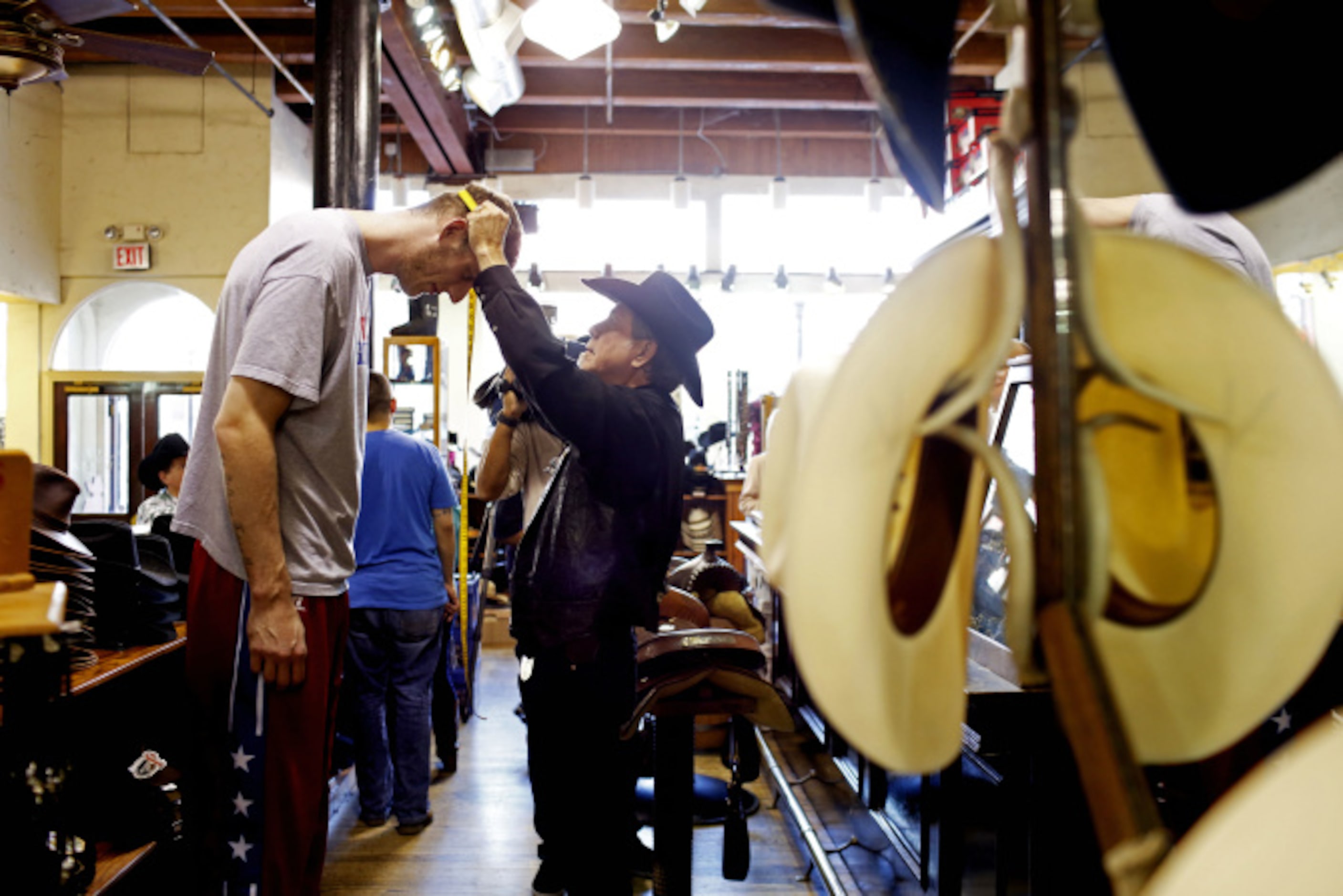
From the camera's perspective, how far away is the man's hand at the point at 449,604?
12.3ft

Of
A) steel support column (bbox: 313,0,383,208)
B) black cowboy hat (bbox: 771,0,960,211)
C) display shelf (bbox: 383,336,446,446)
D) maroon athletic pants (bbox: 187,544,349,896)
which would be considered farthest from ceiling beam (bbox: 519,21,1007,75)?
black cowboy hat (bbox: 771,0,960,211)

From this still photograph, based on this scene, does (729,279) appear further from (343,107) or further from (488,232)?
(488,232)

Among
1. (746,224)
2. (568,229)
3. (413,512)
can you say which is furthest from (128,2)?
(746,224)

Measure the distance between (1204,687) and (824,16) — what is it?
1.11ft

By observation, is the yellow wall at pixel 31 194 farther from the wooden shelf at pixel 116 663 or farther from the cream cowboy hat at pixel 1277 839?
the cream cowboy hat at pixel 1277 839

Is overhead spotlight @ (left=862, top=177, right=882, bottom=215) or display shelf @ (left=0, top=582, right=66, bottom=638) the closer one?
display shelf @ (left=0, top=582, right=66, bottom=638)

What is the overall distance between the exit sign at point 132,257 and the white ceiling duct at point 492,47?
10.7 feet

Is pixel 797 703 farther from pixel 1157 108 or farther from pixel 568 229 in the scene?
pixel 568 229

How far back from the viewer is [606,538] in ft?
6.57

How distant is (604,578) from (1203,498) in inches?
67.7

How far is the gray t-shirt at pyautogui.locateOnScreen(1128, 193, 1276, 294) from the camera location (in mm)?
560

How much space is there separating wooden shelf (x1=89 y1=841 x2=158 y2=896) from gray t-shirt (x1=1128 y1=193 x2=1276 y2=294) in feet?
8.03

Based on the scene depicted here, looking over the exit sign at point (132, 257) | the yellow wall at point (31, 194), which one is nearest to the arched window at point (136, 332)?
the exit sign at point (132, 257)

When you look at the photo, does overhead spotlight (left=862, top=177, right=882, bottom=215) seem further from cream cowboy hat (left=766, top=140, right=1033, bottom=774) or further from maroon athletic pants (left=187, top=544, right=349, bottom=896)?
cream cowboy hat (left=766, top=140, right=1033, bottom=774)
